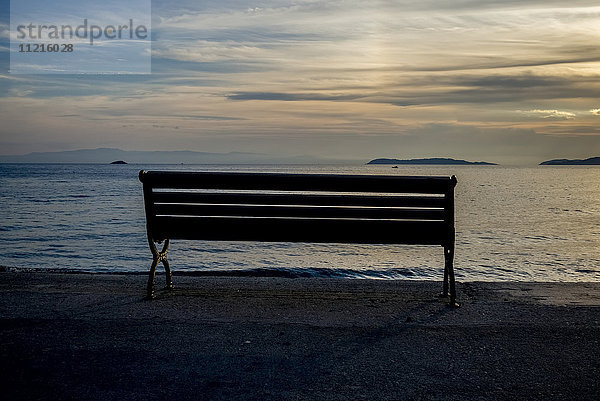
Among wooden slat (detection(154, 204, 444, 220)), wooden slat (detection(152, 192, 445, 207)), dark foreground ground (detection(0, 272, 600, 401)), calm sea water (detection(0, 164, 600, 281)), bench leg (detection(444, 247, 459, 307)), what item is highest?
wooden slat (detection(152, 192, 445, 207))

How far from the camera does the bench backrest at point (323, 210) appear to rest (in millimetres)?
4938

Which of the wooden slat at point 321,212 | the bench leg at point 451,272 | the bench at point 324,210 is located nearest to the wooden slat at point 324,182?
the bench at point 324,210

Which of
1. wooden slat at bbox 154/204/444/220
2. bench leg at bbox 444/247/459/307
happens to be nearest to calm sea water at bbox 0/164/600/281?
wooden slat at bbox 154/204/444/220

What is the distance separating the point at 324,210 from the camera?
16.5 feet

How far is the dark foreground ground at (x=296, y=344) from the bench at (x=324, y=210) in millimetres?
595

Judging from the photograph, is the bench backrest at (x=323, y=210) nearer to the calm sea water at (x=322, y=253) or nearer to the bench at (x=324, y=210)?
the bench at (x=324, y=210)

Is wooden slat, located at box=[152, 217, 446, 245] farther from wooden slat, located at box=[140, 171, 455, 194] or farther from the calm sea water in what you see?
the calm sea water

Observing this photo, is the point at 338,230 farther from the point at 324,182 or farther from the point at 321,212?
the point at 324,182

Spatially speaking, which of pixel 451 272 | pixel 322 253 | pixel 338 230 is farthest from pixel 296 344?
pixel 322 253

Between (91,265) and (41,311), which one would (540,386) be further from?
(91,265)

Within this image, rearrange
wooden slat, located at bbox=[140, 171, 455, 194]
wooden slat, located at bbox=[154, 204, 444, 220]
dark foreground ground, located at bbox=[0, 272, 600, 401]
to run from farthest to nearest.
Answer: wooden slat, located at bbox=[154, 204, 444, 220] < wooden slat, located at bbox=[140, 171, 455, 194] < dark foreground ground, located at bbox=[0, 272, 600, 401]

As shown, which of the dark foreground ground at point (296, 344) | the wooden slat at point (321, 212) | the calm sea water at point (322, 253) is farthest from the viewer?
the calm sea water at point (322, 253)

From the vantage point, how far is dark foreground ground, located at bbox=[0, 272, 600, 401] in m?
3.09

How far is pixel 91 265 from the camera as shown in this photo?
12.1 metres
